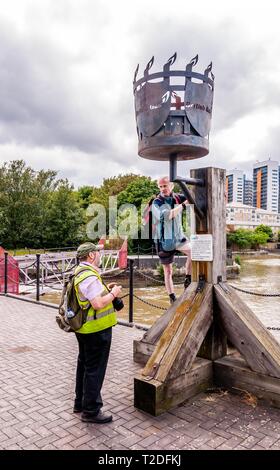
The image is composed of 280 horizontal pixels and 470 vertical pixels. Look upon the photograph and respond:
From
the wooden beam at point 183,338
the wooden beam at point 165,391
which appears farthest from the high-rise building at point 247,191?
the wooden beam at point 165,391

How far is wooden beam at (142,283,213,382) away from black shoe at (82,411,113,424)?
0.48 metres

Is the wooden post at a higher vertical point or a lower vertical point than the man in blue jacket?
lower

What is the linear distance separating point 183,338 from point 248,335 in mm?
632

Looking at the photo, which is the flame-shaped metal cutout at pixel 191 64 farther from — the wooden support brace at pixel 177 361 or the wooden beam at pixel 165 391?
the wooden beam at pixel 165 391

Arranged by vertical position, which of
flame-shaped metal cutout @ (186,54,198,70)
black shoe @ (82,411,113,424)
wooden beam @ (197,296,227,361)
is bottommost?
black shoe @ (82,411,113,424)

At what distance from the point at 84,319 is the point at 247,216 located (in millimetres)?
97686

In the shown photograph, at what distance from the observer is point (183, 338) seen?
11.9 feet

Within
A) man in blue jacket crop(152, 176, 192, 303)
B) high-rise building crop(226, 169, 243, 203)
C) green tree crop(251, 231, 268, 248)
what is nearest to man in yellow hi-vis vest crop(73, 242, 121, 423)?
man in blue jacket crop(152, 176, 192, 303)

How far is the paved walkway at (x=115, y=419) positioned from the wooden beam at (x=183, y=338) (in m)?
0.39

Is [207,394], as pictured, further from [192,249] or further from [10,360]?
[10,360]

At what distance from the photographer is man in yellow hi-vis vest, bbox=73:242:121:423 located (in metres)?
3.13

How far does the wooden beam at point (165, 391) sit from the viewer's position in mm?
3352

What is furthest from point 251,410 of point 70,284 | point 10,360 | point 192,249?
point 10,360

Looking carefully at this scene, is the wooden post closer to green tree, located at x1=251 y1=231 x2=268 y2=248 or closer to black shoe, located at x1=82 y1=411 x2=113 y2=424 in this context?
black shoe, located at x1=82 y1=411 x2=113 y2=424
